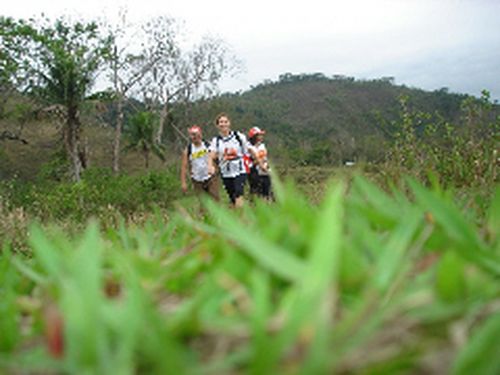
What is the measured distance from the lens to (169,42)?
3516cm

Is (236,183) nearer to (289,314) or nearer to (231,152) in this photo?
(231,152)

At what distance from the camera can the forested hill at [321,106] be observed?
58.8m

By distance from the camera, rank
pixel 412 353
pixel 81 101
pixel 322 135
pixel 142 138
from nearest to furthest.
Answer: pixel 412 353 → pixel 81 101 → pixel 142 138 → pixel 322 135

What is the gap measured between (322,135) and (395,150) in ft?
184

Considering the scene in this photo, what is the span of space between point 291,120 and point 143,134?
33.7 metres

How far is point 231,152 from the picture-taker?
18.9 feet

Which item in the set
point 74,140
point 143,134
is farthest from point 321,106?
point 74,140

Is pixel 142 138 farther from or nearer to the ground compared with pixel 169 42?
nearer to the ground

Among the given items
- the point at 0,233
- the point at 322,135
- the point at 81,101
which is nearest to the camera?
the point at 0,233

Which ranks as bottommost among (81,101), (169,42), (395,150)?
(395,150)

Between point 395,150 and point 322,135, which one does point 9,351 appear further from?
point 322,135

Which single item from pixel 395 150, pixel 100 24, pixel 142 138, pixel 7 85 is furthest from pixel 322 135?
pixel 395 150

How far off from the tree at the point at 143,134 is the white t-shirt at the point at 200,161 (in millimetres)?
32220

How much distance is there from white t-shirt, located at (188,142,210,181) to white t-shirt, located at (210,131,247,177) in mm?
276
